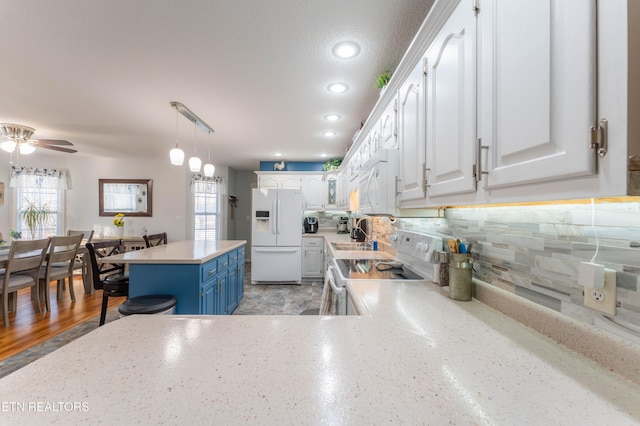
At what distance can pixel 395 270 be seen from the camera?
1.90 m

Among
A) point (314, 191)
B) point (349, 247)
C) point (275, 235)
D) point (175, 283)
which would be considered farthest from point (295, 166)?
point (175, 283)

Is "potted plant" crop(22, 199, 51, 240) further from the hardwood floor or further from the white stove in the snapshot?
the white stove

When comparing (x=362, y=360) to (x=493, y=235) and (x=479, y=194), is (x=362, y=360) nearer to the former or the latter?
(x=479, y=194)

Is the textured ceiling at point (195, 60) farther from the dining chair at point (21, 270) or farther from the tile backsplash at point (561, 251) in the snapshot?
the dining chair at point (21, 270)

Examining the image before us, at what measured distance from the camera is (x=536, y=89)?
2.02 ft

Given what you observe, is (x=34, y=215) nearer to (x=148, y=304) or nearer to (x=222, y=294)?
(x=222, y=294)

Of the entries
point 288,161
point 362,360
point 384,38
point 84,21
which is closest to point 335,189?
point 288,161

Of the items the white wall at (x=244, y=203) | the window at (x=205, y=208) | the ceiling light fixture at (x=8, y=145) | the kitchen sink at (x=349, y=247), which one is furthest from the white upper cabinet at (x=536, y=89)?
the white wall at (x=244, y=203)

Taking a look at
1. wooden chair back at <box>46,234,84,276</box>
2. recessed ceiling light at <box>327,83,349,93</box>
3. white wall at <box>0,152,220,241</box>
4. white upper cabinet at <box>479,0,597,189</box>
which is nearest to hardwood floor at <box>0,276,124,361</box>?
wooden chair back at <box>46,234,84,276</box>

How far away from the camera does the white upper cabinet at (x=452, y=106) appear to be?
0.87 meters

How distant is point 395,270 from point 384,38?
159 centimetres

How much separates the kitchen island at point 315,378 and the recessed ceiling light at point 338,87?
2087 millimetres

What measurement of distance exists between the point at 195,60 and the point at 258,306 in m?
2.86

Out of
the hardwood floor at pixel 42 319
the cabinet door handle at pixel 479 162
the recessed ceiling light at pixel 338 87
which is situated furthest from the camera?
the hardwood floor at pixel 42 319
